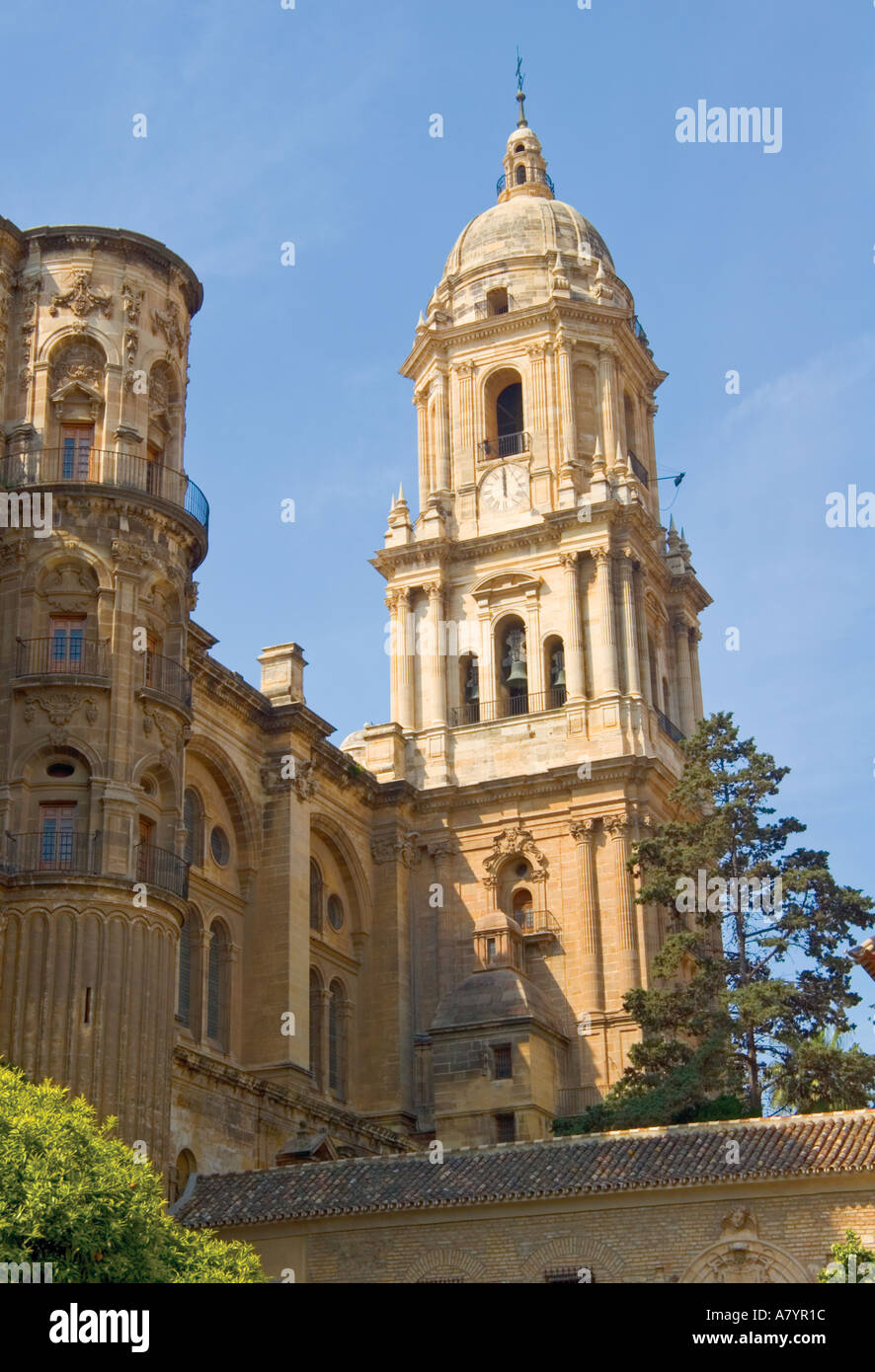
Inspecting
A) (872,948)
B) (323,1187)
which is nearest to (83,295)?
(323,1187)

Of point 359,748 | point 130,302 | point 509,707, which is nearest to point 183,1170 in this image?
point 130,302

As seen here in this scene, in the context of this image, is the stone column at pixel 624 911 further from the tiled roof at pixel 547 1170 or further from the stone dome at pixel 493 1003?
the tiled roof at pixel 547 1170

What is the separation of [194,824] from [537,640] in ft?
51.6

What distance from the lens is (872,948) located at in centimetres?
2508

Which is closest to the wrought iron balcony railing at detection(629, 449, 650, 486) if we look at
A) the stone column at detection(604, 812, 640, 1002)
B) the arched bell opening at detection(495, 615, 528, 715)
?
the arched bell opening at detection(495, 615, 528, 715)

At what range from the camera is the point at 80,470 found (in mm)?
42406

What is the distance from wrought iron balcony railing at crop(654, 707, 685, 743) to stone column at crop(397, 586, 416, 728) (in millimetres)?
7491

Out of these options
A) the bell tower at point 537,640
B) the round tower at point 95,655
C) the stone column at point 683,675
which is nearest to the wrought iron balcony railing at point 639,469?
the bell tower at point 537,640

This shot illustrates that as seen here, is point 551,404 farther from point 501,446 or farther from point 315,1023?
point 315,1023

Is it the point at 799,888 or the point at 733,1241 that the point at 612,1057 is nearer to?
the point at 799,888

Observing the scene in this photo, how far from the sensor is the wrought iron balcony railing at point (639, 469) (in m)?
66.0

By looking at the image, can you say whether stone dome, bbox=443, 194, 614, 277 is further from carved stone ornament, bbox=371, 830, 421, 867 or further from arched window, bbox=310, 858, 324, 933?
arched window, bbox=310, 858, 324, 933

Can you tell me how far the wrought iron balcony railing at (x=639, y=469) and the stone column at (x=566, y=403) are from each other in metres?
2.94

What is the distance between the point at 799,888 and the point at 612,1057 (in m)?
8.17
